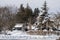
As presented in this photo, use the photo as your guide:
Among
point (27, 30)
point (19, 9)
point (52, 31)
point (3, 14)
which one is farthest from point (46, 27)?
point (3, 14)

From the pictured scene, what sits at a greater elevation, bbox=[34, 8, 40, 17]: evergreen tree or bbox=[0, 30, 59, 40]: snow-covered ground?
bbox=[34, 8, 40, 17]: evergreen tree

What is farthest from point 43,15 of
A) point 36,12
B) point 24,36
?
point 24,36

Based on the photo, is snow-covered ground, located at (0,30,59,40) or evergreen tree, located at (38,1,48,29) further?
evergreen tree, located at (38,1,48,29)

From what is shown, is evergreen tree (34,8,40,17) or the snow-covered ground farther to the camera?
evergreen tree (34,8,40,17)

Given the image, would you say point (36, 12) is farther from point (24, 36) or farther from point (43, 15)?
point (24, 36)

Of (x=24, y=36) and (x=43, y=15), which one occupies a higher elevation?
(x=43, y=15)

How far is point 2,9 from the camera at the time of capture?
4789 millimetres

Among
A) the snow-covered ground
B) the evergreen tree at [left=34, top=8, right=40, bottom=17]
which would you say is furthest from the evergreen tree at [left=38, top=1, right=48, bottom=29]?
the snow-covered ground

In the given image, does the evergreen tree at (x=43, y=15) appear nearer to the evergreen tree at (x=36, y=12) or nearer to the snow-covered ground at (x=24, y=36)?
the evergreen tree at (x=36, y=12)

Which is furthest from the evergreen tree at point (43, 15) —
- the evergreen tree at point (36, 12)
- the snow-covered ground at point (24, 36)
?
the snow-covered ground at point (24, 36)

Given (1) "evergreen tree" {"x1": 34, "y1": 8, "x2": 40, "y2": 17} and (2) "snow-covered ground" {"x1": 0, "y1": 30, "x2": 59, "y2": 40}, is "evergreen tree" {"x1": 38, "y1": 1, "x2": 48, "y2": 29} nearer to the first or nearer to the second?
(1) "evergreen tree" {"x1": 34, "y1": 8, "x2": 40, "y2": 17}

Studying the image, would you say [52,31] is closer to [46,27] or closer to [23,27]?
[46,27]

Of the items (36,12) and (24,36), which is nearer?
(24,36)

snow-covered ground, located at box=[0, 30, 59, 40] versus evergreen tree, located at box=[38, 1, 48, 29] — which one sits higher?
evergreen tree, located at box=[38, 1, 48, 29]
